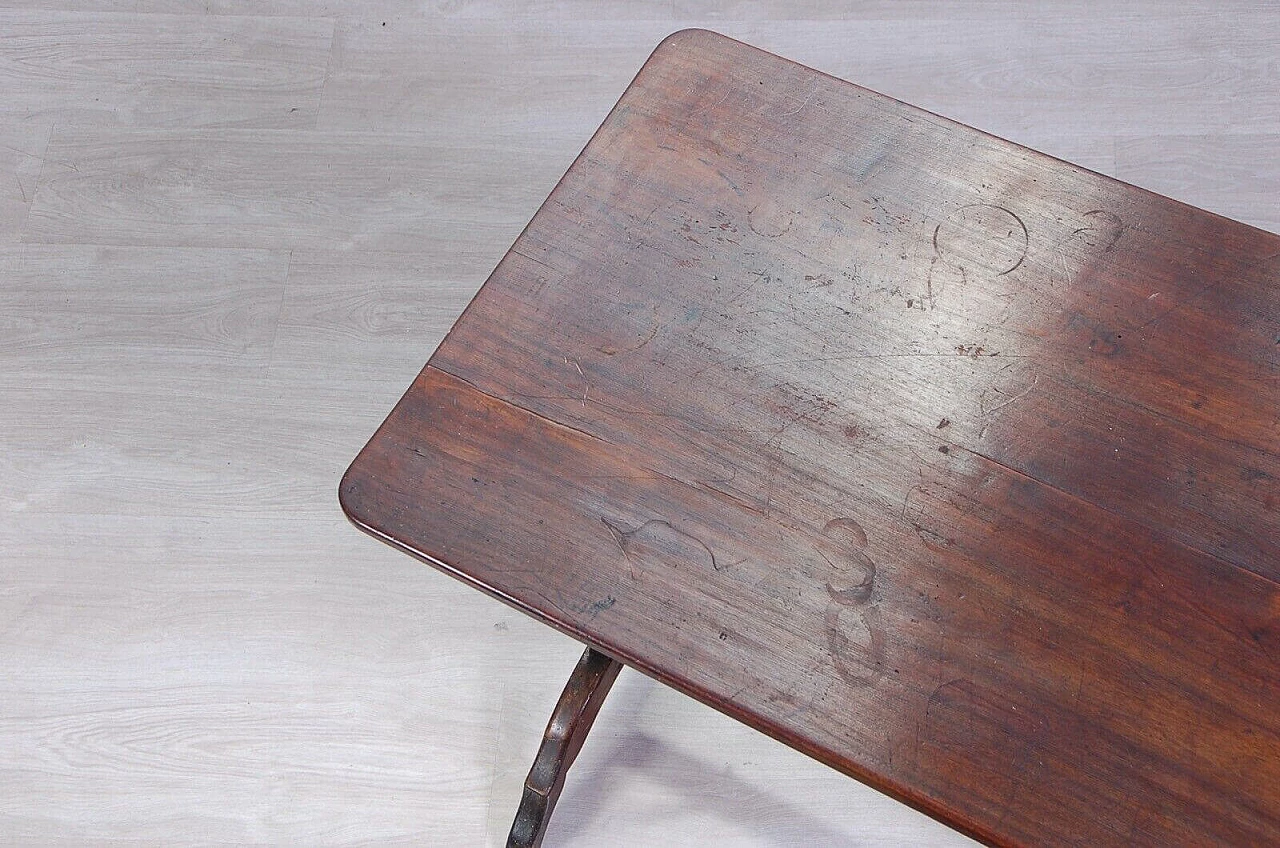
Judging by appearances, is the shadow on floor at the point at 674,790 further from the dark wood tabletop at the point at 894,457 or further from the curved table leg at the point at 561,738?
the dark wood tabletop at the point at 894,457

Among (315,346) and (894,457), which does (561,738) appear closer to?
(894,457)

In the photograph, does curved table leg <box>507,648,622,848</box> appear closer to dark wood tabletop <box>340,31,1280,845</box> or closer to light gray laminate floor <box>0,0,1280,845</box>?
light gray laminate floor <box>0,0,1280,845</box>

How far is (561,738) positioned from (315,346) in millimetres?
711

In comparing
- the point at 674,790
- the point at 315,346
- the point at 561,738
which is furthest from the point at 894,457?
the point at 315,346

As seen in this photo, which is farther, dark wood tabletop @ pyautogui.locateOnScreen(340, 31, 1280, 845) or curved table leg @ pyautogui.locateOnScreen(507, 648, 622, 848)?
curved table leg @ pyautogui.locateOnScreen(507, 648, 622, 848)

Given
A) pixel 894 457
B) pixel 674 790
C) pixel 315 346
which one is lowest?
pixel 674 790

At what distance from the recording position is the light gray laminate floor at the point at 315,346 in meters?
1.16

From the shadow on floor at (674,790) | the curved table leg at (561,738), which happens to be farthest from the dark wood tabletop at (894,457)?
the shadow on floor at (674,790)

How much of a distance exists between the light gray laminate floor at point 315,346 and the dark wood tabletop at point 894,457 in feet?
1.62

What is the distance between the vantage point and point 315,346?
1438 mm

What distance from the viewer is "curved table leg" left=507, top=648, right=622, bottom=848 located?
3.16 feet

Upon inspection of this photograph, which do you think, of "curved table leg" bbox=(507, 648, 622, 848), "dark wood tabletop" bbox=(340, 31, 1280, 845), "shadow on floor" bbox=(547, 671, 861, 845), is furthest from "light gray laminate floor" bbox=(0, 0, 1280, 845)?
"dark wood tabletop" bbox=(340, 31, 1280, 845)

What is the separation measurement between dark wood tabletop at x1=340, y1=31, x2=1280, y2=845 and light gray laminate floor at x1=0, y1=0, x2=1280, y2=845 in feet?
1.62

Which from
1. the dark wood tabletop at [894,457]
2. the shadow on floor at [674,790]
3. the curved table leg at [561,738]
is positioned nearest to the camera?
the dark wood tabletop at [894,457]
